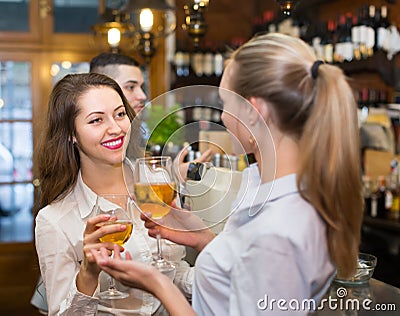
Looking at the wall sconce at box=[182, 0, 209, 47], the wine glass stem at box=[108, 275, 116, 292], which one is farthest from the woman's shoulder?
the wall sconce at box=[182, 0, 209, 47]

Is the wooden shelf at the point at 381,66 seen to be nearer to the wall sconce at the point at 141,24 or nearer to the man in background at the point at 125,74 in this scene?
the wall sconce at the point at 141,24

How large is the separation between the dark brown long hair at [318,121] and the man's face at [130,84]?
1880 millimetres

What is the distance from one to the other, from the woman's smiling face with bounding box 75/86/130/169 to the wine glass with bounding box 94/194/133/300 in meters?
0.31

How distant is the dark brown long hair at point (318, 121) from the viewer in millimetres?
1248

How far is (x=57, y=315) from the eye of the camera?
183 centimetres

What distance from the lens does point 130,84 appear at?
319cm

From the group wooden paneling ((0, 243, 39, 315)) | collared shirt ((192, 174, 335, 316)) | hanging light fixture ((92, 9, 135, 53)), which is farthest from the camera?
wooden paneling ((0, 243, 39, 315))

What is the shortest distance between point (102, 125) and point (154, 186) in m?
0.60

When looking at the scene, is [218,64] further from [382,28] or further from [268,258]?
[268,258]

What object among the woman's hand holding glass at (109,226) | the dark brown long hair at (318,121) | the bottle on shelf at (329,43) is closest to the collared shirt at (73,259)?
the woman's hand holding glass at (109,226)

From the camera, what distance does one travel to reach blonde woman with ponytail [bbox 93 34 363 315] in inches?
48.9

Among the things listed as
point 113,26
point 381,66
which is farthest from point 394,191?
point 113,26

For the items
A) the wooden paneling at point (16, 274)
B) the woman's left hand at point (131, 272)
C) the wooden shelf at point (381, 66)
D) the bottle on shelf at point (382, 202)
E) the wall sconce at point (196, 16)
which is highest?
the wall sconce at point (196, 16)

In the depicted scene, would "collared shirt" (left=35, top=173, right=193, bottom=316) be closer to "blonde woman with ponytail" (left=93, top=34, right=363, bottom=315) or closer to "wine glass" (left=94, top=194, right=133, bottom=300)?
"wine glass" (left=94, top=194, right=133, bottom=300)
